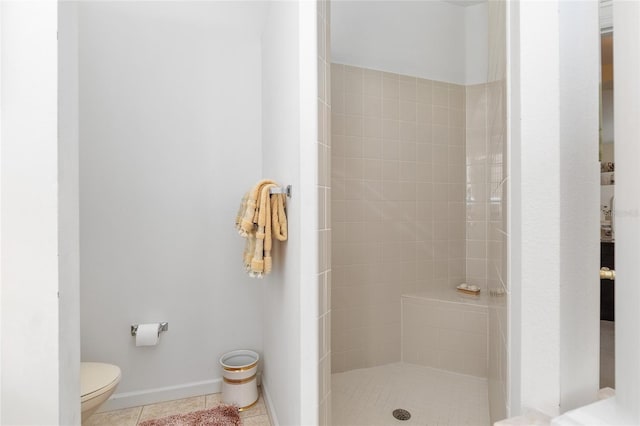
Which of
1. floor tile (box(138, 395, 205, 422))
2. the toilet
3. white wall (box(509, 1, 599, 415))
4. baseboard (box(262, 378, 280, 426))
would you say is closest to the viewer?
white wall (box(509, 1, 599, 415))

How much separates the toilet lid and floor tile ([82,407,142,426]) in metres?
0.37

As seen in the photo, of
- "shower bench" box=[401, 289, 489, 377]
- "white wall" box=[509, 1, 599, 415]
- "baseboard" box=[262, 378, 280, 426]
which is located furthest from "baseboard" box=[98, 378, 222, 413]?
"white wall" box=[509, 1, 599, 415]

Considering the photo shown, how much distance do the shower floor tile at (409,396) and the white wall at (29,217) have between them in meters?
1.36

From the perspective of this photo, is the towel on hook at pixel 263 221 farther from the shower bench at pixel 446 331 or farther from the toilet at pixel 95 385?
the shower bench at pixel 446 331

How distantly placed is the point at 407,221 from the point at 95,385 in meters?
2.11

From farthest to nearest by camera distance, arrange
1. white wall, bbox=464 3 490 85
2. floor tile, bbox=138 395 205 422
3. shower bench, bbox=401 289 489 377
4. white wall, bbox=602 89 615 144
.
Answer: white wall, bbox=464 3 490 85 < shower bench, bbox=401 289 489 377 < floor tile, bbox=138 395 205 422 < white wall, bbox=602 89 615 144

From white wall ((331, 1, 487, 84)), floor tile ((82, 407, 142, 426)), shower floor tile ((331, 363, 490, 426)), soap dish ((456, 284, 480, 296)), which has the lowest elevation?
floor tile ((82, 407, 142, 426))

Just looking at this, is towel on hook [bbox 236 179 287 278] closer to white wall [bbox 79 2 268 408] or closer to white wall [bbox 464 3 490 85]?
white wall [bbox 79 2 268 408]

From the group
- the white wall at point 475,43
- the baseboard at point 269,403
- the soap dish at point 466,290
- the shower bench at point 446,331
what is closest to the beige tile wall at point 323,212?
the baseboard at point 269,403

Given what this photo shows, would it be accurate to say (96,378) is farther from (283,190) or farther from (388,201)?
(388,201)

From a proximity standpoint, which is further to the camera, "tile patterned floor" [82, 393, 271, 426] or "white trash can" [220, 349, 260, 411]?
"white trash can" [220, 349, 260, 411]

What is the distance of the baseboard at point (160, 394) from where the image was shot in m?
1.95

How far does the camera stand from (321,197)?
1.33m

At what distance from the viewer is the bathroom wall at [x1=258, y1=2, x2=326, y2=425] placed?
129 centimetres
